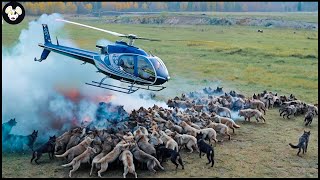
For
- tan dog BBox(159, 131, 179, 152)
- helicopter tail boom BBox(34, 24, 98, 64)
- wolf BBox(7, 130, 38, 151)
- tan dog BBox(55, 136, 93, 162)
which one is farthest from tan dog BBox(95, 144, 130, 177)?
helicopter tail boom BBox(34, 24, 98, 64)

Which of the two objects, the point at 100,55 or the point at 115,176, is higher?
the point at 100,55

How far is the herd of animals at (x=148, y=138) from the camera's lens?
1202cm

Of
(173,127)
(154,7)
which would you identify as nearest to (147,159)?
(173,127)

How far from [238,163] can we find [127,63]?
530 centimetres

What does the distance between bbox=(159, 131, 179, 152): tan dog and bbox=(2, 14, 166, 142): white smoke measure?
384 cm

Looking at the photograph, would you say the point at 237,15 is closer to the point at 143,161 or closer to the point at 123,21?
the point at 123,21

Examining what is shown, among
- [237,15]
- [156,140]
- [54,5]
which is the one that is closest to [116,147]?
[156,140]

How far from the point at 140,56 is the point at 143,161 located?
4695 mm

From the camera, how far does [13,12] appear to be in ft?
55.8

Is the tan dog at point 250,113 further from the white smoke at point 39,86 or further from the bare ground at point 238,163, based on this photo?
the white smoke at point 39,86

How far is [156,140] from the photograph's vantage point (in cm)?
1330

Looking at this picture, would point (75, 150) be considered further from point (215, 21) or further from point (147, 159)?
point (215, 21)

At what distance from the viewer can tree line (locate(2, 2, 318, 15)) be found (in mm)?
27016

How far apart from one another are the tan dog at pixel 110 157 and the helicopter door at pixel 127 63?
4232 mm
